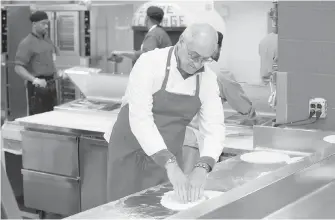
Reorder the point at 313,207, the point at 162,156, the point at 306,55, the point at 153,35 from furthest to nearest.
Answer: the point at 153,35 < the point at 306,55 < the point at 162,156 < the point at 313,207

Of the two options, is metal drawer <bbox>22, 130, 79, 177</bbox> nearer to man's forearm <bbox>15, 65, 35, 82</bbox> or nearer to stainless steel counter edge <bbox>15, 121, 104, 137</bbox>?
stainless steel counter edge <bbox>15, 121, 104, 137</bbox>

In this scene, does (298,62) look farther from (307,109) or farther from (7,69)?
(7,69)

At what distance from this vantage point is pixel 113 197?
3.00 m

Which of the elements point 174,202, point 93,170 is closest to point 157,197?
point 174,202

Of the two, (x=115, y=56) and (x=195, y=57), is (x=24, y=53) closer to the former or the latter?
(x=115, y=56)

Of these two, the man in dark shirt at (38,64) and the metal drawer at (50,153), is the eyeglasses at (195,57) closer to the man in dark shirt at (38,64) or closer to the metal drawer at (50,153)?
the metal drawer at (50,153)

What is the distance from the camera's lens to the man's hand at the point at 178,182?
2.32 m

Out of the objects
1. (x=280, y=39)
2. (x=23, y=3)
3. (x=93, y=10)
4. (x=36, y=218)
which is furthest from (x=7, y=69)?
(x=280, y=39)

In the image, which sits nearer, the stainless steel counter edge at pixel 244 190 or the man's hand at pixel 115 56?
the stainless steel counter edge at pixel 244 190

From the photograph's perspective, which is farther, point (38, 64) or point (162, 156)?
point (38, 64)

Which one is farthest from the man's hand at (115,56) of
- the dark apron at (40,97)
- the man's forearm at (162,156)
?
the man's forearm at (162,156)

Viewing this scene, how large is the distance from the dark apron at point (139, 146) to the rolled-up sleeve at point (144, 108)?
0.41 ft

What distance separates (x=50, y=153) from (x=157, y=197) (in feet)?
6.77

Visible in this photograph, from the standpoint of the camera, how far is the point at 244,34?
637 centimetres
